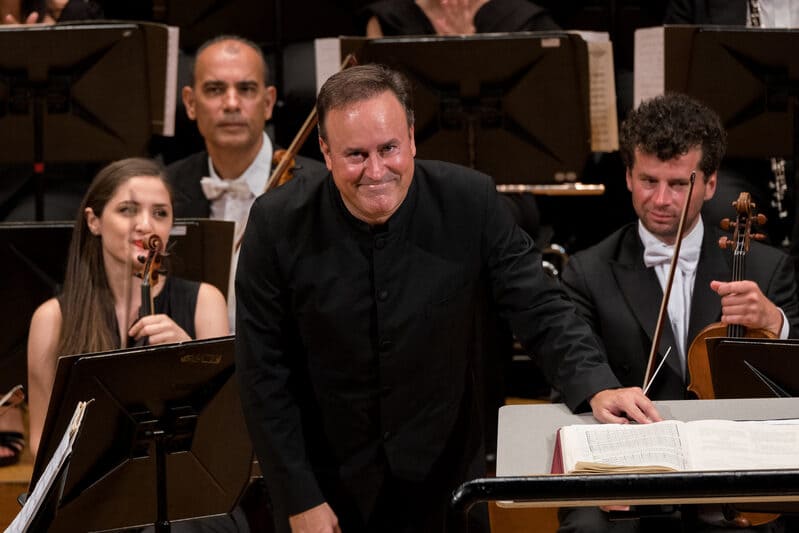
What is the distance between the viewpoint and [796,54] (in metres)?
3.92

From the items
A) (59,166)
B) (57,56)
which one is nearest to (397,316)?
(57,56)

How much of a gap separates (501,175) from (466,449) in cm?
179

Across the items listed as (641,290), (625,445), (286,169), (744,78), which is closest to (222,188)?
(286,169)

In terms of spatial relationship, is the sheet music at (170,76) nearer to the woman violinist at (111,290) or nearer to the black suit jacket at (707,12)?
the woman violinist at (111,290)

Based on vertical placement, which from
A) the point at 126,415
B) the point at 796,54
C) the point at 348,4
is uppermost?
the point at 348,4

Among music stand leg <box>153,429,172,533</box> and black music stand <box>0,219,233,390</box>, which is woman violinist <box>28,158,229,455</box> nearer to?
black music stand <box>0,219,233,390</box>

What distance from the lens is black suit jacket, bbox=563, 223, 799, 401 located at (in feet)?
9.96

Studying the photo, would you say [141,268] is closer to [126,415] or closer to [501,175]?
[126,415]

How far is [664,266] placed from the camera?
3.12 metres

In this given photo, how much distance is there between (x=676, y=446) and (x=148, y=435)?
1231 mm

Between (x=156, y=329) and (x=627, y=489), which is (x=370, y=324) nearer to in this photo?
(x=156, y=329)

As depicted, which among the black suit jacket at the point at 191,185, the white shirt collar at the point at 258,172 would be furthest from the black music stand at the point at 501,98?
the white shirt collar at the point at 258,172

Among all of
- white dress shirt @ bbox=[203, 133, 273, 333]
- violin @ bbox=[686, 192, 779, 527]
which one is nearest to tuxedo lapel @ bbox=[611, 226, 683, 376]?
violin @ bbox=[686, 192, 779, 527]

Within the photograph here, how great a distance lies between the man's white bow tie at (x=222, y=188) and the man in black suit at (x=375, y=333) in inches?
A: 65.0
